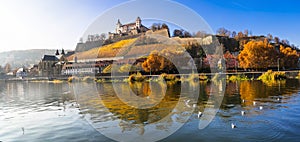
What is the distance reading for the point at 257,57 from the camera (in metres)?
59.7

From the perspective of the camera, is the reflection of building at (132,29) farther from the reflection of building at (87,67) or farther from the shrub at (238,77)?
the shrub at (238,77)

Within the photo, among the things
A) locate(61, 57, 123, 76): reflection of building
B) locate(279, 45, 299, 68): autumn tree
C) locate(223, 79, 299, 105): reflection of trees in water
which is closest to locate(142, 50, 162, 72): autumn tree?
locate(61, 57, 123, 76): reflection of building

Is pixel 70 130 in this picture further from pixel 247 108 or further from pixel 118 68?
pixel 118 68

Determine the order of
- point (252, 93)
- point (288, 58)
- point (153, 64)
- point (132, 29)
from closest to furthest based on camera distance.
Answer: point (252, 93), point (153, 64), point (288, 58), point (132, 29)

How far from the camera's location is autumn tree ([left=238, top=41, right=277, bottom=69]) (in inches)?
2327

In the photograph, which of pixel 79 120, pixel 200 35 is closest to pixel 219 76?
pixel 79 120

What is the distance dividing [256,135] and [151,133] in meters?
3.93

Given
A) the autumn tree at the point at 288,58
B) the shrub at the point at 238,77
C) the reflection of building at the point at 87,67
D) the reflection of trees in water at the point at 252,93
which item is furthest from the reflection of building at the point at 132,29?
the reflection of trees in water at the point at 252,93

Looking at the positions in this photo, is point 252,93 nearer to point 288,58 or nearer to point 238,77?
point 238,77

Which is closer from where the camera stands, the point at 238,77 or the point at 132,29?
the point at 238,77

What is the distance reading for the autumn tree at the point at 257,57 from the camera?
5909 centimetres

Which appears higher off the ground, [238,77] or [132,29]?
[132,29]

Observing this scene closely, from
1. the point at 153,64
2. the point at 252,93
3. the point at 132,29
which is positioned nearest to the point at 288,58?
the point at 153,64

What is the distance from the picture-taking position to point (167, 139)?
9.09 meters
